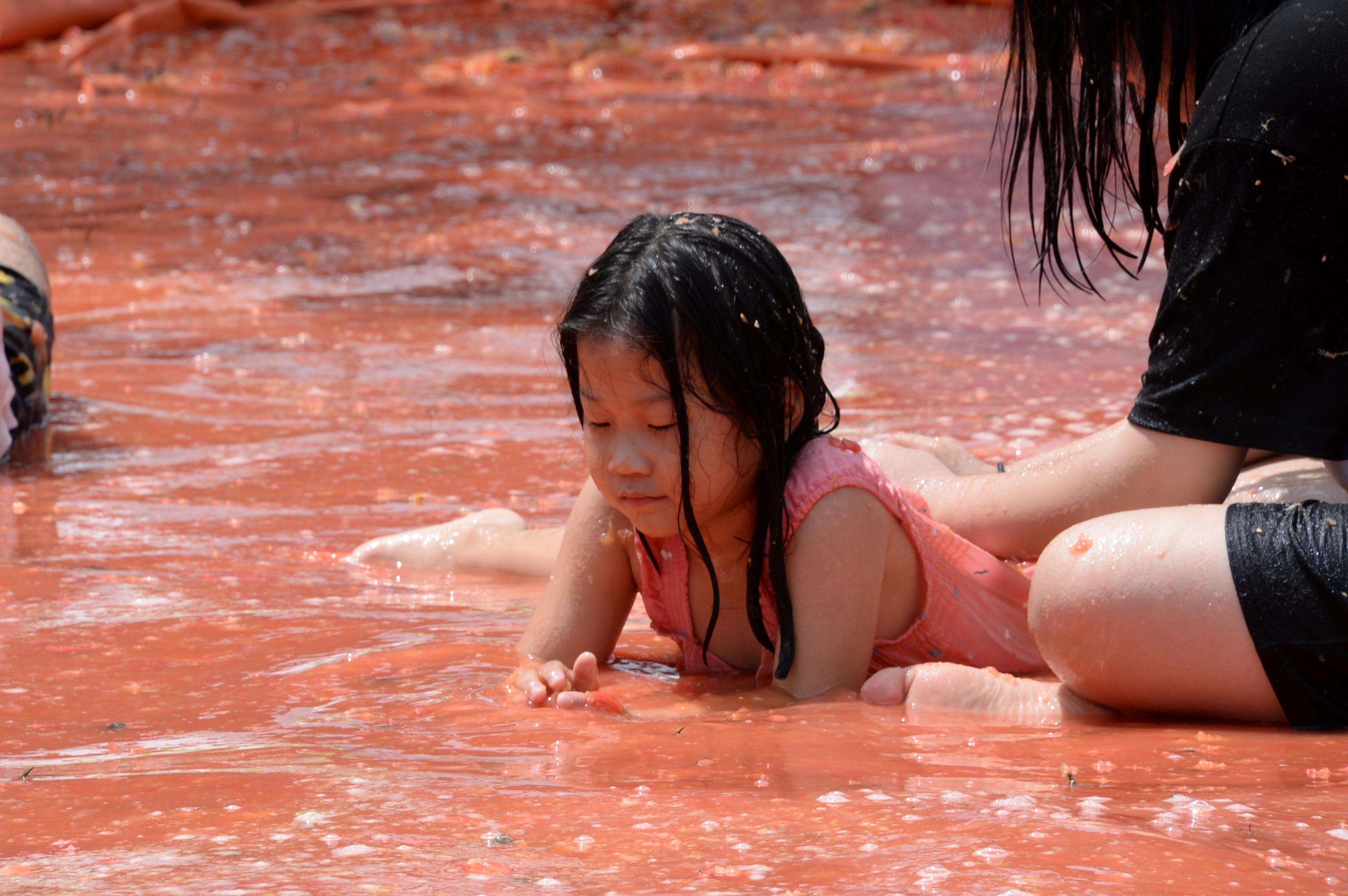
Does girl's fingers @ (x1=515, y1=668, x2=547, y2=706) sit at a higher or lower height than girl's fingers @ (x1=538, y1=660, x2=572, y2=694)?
lower

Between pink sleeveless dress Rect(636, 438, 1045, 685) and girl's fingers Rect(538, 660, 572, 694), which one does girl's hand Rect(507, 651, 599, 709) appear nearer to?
girl's fingers Rect(538, 660, 572, 694)

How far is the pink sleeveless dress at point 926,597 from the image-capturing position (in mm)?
2555

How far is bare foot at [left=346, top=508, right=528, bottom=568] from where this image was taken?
11.0 feet

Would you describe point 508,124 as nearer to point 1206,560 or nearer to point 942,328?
point 942,328

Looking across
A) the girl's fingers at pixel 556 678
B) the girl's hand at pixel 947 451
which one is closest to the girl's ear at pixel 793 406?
the girl's fingers at pixel 556 678

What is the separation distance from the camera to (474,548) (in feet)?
11.1

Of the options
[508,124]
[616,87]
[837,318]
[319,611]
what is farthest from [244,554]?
[616,87]

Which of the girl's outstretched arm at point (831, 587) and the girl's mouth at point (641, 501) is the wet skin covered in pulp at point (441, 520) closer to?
the girl's outstretched arm at point (831, 587)

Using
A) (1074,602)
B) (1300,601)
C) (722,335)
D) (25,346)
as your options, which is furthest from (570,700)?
(25,346)

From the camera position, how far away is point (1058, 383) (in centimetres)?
507

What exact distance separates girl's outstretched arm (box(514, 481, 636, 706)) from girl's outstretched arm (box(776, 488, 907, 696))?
13.8 inches

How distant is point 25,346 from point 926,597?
284 centimetres

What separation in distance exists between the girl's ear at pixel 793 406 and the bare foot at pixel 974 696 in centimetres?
43

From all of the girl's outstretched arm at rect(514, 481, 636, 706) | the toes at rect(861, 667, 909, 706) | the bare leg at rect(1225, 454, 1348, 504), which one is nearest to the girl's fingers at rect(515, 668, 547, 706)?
the girl's outstretched arm at rect(514, 481, 636, 706)
